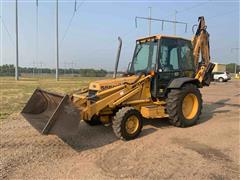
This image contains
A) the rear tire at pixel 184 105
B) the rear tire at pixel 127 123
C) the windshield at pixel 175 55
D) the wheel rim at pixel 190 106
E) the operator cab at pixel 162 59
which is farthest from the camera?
the wheel rim at pixel 190 106

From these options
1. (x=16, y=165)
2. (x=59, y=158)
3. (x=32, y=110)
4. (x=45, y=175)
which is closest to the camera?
(x=45, y=175)

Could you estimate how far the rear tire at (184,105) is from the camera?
305 inches

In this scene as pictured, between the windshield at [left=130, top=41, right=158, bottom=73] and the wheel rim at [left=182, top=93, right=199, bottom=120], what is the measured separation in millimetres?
1433

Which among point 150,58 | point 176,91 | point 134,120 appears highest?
point 150,58

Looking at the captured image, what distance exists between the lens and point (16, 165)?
5.10 metres

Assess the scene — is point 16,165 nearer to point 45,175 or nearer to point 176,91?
point 45,175

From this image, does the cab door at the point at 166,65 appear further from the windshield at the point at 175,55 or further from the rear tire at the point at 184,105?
the rear tire at the point at 184,105

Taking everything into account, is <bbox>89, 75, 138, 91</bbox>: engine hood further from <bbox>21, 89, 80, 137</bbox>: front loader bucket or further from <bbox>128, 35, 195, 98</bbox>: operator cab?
<bbox>21, 89, 80, 137</bbox>: front loader bucket

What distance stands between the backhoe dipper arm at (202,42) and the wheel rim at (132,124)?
160 inches

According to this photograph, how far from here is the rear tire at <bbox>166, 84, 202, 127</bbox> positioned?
7758mm

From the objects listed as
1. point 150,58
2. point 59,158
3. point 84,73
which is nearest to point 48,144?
point 59,158

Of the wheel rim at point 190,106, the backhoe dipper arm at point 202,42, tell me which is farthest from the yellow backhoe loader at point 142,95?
the backhoe dipper arm at point 202,42

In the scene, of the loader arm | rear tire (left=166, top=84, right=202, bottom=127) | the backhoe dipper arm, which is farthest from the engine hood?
the backhoe dipper arm

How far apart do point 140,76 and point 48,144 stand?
2.93 m
